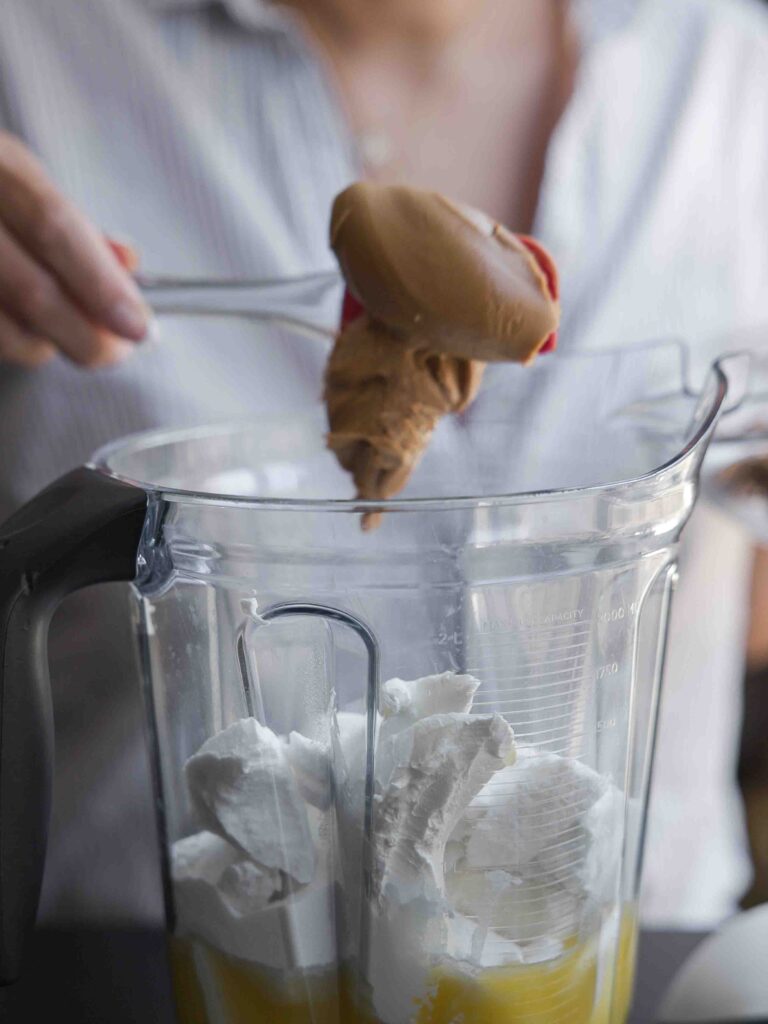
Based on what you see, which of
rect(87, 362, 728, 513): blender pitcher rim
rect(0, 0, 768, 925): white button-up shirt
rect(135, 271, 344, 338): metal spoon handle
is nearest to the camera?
rect(87, 362, 728, 513): blender pitcher rim

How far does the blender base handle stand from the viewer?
30 cm

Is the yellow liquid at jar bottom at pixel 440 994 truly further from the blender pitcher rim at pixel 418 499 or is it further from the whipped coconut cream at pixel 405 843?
the blender pitcher rim at pixel 418 499

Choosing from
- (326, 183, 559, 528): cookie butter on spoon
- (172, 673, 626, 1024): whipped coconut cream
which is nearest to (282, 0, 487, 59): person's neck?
(326, 183, 559, 528): cookie butter on spoon

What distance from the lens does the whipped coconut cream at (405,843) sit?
28 cm

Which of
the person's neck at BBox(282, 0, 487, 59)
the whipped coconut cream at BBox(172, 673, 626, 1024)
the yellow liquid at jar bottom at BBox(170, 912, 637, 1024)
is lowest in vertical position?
the yellow liquid at jar bottom at BBox(170, 912, 637, 1024)

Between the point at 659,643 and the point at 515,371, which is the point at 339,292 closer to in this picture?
the point at 515,371

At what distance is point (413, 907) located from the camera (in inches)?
11.4

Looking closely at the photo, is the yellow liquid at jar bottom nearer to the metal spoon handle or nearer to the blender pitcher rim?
the blender pitcher rim

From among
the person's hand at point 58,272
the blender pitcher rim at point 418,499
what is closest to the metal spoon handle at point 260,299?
the person's hand at point 58,272

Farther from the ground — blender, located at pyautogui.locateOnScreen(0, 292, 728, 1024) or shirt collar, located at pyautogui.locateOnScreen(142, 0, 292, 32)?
shirt collar, located at pyautogui.locateOnScreen(142, 0, 292, 32)

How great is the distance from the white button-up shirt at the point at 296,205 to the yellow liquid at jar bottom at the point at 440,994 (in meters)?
0.26

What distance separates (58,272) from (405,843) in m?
0.28

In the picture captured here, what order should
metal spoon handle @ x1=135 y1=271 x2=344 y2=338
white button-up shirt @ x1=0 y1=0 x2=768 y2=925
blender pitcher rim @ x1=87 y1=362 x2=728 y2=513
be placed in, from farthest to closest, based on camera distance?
white button-up shirt @ x1=0 y1=0 x2=768 y2=925, metal spoon handle @ x1=135 y1=271 x2=344 y2=338, blender pitcher rim @ x1=87 y1=362 x2=728 y2=513

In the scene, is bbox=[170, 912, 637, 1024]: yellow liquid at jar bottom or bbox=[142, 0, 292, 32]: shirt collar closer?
bbox=[170, 912, 637, 1024]: yellow liquid at jar bottom
